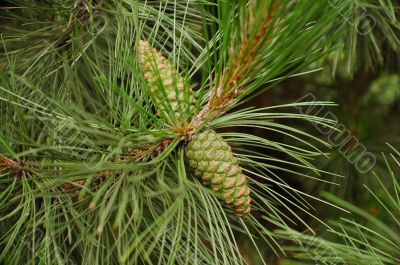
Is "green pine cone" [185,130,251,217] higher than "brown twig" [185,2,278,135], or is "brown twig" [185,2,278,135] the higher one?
"brown twig" [185,2,278,135]

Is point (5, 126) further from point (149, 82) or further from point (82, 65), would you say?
point (82, 65)

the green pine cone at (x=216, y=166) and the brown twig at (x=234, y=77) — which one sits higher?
the brown twig at (x=234, y=77)

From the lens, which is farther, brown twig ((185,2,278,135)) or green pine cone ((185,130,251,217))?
green pine cone ((185,130,251,217))

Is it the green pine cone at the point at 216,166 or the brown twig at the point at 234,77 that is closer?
the brown twig at the point at 234,77

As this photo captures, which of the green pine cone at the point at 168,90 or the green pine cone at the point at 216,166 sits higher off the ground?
the green pine cone at the point at 168,90

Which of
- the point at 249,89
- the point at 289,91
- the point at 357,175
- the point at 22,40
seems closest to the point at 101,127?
the point at 249,89
